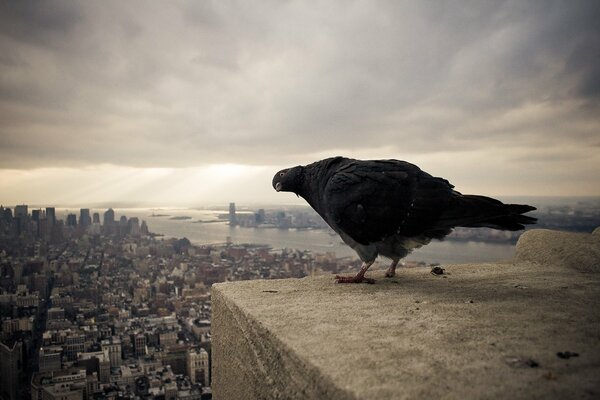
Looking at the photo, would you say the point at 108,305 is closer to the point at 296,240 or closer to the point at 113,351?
the point at 113,351

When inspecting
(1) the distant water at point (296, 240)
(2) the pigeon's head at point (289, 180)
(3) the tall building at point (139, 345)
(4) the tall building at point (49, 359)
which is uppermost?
(2) the pigeon's head at point (289, 180)

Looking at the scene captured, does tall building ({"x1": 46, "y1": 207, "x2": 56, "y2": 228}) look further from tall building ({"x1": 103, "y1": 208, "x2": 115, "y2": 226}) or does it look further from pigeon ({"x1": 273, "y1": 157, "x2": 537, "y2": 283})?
pigeon ({"x1": 273, "y1": 157, "x2": 537, "y2": 283})

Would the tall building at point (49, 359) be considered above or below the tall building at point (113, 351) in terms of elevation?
above

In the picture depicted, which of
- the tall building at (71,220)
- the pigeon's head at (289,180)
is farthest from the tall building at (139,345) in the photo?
the tall building at (71,220)

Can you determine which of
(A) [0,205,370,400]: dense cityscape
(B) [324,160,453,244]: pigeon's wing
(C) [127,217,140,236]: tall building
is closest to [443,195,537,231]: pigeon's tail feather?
(B) [324,160,453,244]: pigeon's wing

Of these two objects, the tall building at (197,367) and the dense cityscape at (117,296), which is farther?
the tall building at (197,367)

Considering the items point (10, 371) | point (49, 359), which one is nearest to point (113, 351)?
point (49, 359)

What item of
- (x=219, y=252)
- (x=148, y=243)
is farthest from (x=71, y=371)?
(x=148, y=243)

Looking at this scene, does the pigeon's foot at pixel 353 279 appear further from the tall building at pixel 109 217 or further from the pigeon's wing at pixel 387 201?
the tall building at pixel 109 217
